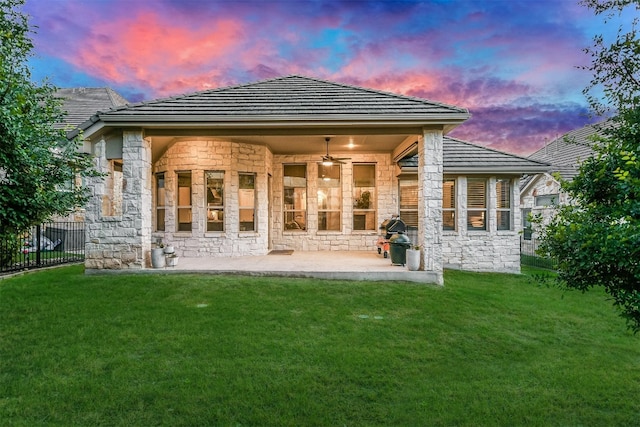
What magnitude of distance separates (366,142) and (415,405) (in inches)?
326

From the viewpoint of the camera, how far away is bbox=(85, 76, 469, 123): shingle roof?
7.54 metres

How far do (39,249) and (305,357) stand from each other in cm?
895

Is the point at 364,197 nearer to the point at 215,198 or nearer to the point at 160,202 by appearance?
the point at 215,198

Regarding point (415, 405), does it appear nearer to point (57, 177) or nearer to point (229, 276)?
Result: point (57, 177)

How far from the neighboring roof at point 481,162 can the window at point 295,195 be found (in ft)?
11.6

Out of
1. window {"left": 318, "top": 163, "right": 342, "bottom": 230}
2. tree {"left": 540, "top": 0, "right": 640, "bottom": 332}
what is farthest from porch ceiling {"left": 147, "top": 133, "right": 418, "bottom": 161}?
tree {"left": 540, "top": 0, "right": 640, "bottom": 332}

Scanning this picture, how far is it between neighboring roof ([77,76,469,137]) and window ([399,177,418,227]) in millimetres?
4185

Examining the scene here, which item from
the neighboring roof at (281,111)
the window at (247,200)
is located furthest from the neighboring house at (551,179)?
the window at (247,200)

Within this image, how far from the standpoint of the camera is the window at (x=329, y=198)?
1199 centimetres

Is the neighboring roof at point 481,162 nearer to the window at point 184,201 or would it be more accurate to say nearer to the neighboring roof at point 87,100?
the window at point 184,201

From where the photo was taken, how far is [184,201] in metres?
10.5

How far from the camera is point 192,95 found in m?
8.42

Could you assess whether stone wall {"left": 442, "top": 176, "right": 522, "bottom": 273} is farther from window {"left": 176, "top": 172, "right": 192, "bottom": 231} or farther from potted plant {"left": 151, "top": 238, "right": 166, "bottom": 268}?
potted plant {"left": 151, "top": 238, "right": 166, "bottom": 268}

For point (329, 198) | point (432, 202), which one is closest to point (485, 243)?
point (432, 202)
